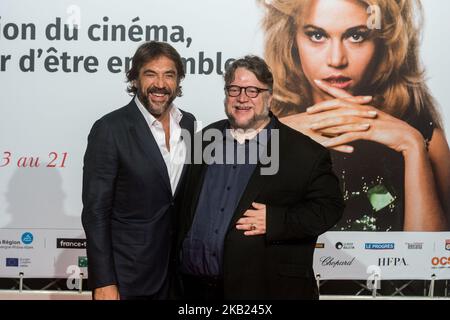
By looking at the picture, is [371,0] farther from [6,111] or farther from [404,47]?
[6,111]

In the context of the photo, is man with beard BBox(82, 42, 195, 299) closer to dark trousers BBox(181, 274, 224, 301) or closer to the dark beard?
the dark beard

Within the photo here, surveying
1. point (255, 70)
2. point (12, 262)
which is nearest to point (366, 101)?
point (255, 70)

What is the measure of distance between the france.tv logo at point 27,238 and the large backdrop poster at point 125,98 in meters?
0.02

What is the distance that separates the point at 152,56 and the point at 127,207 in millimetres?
749

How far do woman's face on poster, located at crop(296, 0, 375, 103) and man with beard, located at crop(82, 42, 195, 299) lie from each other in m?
0.70

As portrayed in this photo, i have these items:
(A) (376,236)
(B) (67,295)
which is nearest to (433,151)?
(A) (376,236)

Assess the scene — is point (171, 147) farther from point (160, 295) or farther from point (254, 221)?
point (160, 295)

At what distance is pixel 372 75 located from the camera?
303cm

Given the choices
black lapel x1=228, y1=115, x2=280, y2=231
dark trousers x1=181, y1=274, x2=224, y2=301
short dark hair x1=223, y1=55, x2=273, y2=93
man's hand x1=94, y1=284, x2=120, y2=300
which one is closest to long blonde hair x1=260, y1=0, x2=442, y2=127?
short dark hair x1=223, y1=55, x2=273, y2=93

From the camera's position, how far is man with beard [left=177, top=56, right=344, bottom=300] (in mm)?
2521

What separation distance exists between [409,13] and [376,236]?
46.6 inches

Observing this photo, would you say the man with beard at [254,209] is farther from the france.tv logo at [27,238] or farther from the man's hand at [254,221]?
the france.tv logo at [27,238]

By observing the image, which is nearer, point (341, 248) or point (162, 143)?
point (162, 143)

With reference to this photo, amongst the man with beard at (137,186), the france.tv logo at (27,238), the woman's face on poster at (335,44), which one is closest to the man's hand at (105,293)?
the man with beard at (137,186)
